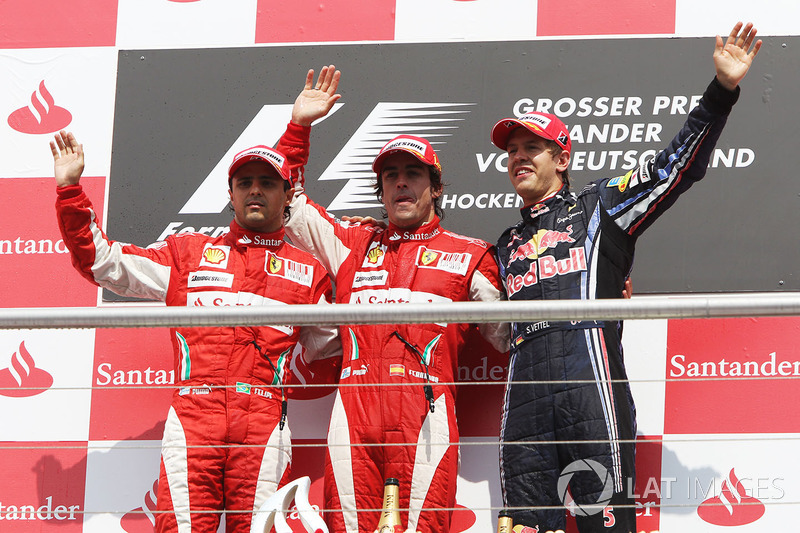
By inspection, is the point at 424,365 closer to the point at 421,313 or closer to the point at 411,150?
the point at 411,150

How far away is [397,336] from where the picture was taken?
3283 millimetres

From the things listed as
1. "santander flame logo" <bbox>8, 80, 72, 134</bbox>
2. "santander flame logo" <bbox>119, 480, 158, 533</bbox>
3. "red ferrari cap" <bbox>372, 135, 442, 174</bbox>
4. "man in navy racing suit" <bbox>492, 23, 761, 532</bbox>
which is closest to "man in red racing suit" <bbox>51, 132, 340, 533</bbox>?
"red ferrari cap" <bbox>372, 135, 442, 174</bbox>

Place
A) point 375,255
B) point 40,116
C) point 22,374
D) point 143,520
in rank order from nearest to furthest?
point 375,255 < point 143,520 < point 22,374 < point 40,116

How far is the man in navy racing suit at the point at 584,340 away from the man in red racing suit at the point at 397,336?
183mm

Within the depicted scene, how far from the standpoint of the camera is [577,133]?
386 centimetres

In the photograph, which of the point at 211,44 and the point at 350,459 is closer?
the point at 350,459

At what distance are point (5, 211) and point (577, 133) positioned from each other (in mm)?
2190

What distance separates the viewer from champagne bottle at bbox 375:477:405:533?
9.96ft

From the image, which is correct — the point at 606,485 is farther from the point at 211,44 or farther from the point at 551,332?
the point at 211,44

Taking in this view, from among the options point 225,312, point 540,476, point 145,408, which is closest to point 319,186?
point 145,408

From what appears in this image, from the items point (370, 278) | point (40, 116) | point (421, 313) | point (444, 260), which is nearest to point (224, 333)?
point (370, 278)

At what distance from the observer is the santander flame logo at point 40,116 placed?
4.18 meters

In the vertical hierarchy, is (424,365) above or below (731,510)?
above

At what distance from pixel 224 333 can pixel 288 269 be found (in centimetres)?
31
